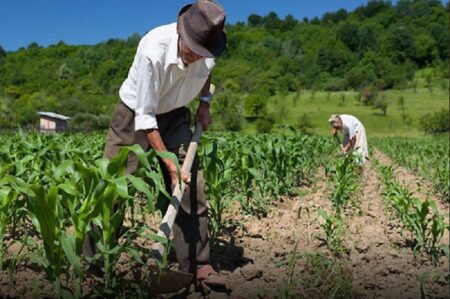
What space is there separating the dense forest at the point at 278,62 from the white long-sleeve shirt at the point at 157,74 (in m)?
54.5

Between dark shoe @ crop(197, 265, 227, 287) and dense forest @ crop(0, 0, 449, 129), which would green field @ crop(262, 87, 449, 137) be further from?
dark shoe @ crop(197, 265, 227, 287)

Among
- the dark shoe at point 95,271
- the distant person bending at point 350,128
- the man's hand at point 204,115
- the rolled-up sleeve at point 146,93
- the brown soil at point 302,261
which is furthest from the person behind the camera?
the distant person bending at point 350,128

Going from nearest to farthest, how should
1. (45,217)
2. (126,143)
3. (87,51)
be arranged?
(45,217) < (126,143) < (87,51)

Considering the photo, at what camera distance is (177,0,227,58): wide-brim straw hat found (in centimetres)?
267

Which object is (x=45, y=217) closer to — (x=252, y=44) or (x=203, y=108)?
(x=203, y=108)

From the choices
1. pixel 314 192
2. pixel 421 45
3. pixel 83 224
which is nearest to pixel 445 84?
pixel 421 45

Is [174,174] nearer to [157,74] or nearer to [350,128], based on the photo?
[157,74]

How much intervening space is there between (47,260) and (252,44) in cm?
9349

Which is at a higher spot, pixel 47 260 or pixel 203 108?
pixel 203 108

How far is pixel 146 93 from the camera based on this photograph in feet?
8.89

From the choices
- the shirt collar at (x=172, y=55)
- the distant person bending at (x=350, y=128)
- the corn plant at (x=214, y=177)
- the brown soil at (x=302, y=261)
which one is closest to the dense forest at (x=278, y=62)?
the distant person bending at (x=350, y=128)

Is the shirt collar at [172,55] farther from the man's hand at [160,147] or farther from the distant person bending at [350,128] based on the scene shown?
the distant person bending at [350,128]

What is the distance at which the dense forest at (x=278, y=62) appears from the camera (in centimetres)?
6894

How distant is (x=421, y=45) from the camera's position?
87.8 m
